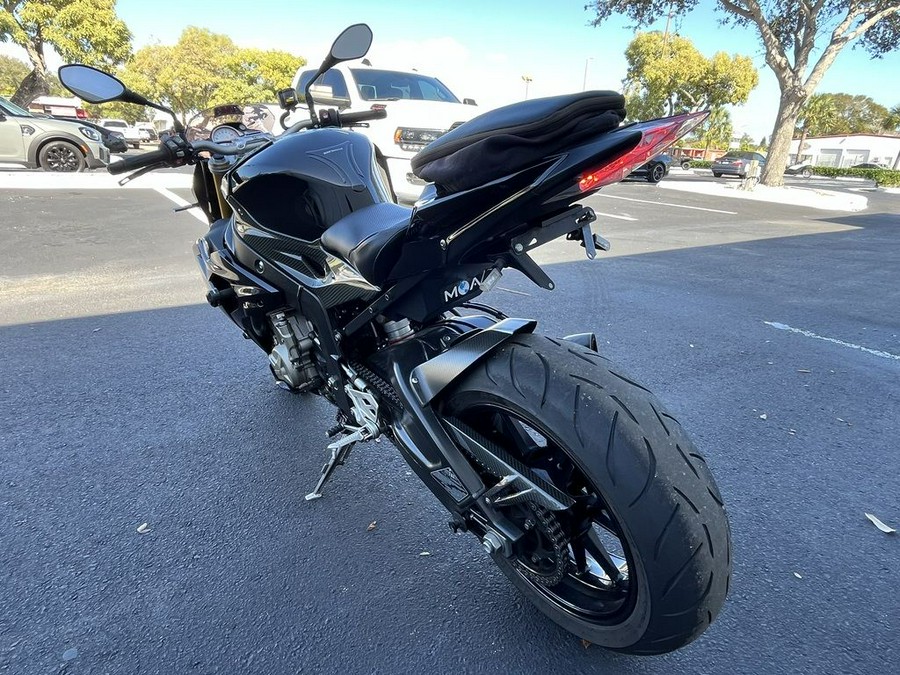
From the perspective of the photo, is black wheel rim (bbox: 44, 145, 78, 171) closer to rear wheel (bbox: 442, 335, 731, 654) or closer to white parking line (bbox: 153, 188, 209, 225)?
white parking line (bbox: 153, 188, 209, 225)

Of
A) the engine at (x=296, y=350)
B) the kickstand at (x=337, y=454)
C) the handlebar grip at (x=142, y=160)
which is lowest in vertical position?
the kickstand at (x=337, y=454)

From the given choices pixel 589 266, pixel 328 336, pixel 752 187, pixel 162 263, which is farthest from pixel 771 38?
pixel 328 336

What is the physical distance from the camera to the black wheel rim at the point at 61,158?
11852mm

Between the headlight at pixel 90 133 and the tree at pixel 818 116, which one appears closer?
the headlight at pixel 90 133

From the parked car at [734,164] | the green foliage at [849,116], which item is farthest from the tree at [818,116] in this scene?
the parked car at [734,164]

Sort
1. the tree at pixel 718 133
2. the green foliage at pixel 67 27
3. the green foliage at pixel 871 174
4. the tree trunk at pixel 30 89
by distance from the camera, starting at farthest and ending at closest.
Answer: the tree at pixel 718 133 → the green foliage at pixel 871 174 → the tree trunk at pixel 30 89 → the green foliage at pixel 67 27

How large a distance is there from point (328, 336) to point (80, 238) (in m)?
6.48

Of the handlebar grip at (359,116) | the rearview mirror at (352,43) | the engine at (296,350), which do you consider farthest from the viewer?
the handlebar grip at (359,116)

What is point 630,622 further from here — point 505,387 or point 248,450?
point 248,450

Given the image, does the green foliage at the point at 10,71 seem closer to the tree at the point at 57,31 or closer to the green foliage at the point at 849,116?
the tree at the point at 57,31

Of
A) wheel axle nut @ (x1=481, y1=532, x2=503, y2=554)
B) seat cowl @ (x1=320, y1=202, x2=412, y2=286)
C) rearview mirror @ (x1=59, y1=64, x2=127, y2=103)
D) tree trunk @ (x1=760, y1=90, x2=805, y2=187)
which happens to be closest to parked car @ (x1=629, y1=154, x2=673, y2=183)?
seat cowl @ (x1=320, y1=202, x2=412, y2=286)

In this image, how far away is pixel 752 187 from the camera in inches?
655

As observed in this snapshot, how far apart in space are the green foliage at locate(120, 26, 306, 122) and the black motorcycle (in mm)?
47054

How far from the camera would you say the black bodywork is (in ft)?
4.40
